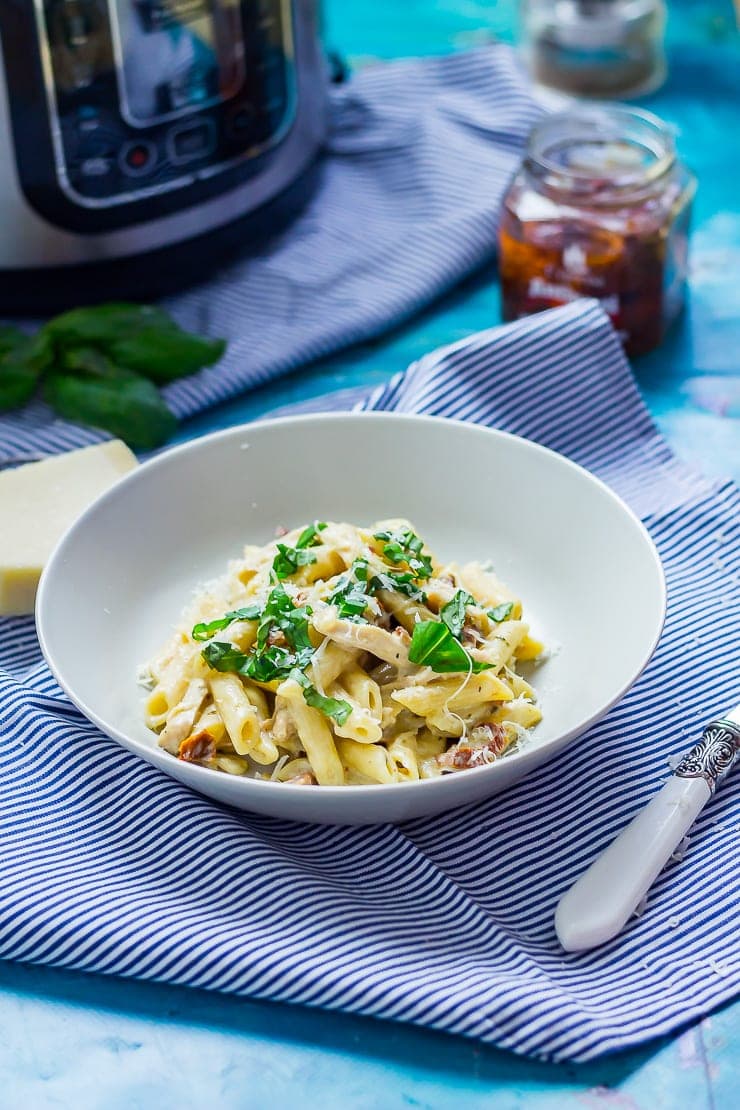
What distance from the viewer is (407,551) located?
42.3 inches

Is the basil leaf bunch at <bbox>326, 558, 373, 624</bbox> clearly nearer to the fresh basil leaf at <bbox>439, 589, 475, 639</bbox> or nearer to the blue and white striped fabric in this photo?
the fresh basil leaf at <bbox>439, 589, 475, 639</bbox>

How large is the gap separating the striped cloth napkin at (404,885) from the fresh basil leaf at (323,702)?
0.10 metres

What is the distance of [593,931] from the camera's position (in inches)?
34.8

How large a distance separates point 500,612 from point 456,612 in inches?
1.9

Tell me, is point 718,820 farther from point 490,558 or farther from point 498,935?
point 490,558

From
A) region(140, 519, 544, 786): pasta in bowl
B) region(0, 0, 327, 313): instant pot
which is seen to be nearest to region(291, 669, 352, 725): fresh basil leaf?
region(140, 519, 544, 786): pasta in bowl

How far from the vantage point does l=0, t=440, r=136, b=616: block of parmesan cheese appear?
1.19 metres

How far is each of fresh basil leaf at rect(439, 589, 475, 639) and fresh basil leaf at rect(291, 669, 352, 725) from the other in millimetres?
105

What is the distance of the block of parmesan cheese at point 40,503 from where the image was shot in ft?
3.92

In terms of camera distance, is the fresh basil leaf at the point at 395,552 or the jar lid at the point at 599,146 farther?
the jar lid at the point at 599,146

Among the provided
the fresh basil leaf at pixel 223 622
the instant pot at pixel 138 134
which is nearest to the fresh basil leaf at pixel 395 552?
the fresh basil leaf at pixel 223 622

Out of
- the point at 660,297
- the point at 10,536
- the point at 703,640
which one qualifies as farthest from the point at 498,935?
the point at 660,297

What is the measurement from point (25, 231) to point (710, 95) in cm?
101

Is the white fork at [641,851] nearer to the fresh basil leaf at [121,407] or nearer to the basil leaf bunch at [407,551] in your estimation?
the basil leaf bunch at [407,551]
